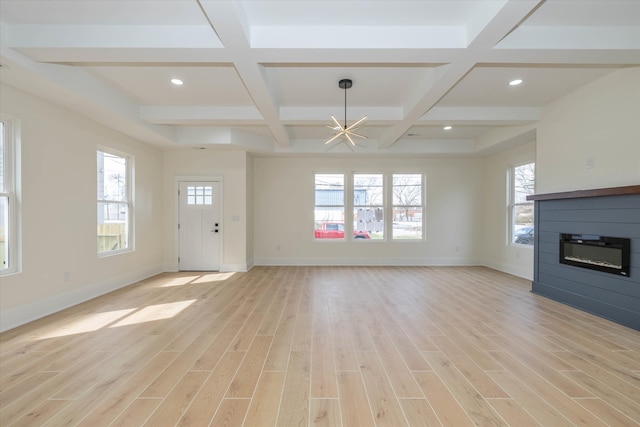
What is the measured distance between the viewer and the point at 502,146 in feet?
18.8

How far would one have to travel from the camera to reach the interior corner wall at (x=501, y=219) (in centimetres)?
547

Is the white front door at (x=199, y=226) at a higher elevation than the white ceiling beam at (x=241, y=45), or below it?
below

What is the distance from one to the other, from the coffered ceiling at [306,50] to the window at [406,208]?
2894 millimetres

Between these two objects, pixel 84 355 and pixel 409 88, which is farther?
pixel 409 88

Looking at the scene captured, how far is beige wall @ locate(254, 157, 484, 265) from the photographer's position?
22.3 ft

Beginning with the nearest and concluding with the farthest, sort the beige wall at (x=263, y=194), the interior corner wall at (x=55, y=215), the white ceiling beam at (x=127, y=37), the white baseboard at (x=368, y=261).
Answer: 1. the white ceiling beam at (x=127, y=37)
2. the interior corner wall at (x=55, y=215)
3. the beige wall at (x=263, y=194)
4. the white baseboard at (x=368, y=261)

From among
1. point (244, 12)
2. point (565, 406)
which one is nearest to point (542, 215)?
point (565, 406)

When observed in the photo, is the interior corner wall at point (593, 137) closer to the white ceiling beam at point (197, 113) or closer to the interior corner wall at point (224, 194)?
the white ceiling beam at point (197, 113)

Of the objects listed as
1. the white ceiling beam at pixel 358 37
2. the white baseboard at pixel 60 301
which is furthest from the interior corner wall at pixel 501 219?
the white baseboard at pixel 60 301

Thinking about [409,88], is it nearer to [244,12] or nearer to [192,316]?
[244,12]

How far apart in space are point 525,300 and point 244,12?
16.2 feet

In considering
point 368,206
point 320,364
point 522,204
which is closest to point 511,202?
A: point 522,204

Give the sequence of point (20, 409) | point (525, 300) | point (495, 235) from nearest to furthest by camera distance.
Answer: point (20, 409), point (525, 300), point (495, 235)

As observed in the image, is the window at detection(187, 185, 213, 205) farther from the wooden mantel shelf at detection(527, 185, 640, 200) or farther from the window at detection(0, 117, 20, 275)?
the wooden mantel shelf at detection(527, 185, 640, 200)
